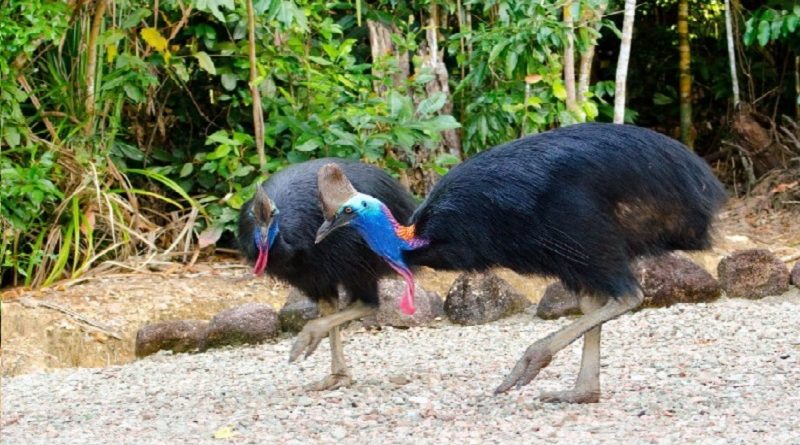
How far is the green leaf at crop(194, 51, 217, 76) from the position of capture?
8.99 metres

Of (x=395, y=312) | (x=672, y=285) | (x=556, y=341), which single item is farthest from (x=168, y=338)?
(x=556, y=341)

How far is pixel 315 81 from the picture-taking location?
351 inches

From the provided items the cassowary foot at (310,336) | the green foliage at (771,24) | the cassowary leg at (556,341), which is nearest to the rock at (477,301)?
the cassowary foot at (310,336)

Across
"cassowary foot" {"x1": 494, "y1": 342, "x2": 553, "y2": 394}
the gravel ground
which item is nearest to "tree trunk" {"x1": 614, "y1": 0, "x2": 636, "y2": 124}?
the gravel ground

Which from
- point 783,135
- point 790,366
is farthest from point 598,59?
point 790,366

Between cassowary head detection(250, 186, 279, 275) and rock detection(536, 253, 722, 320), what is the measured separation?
2.49m

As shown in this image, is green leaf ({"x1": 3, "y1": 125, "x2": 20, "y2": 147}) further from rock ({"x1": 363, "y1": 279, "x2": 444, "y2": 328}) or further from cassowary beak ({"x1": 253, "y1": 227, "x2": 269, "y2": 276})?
cassowary beak ({"x1": 253, "y1": 227, "x2": 269, "y2": 276})

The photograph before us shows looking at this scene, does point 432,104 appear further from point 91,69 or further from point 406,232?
point 406,232

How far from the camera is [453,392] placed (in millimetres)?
5941

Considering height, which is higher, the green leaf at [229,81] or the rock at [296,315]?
the green leaf at [229,81]

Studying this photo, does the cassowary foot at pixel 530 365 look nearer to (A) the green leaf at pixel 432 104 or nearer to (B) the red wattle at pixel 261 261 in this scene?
(B) the red wattle at pixel 261 261

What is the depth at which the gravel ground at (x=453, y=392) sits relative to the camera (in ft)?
16.8

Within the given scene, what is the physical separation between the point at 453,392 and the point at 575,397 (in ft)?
2.10

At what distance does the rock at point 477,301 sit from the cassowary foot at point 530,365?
2.61m
